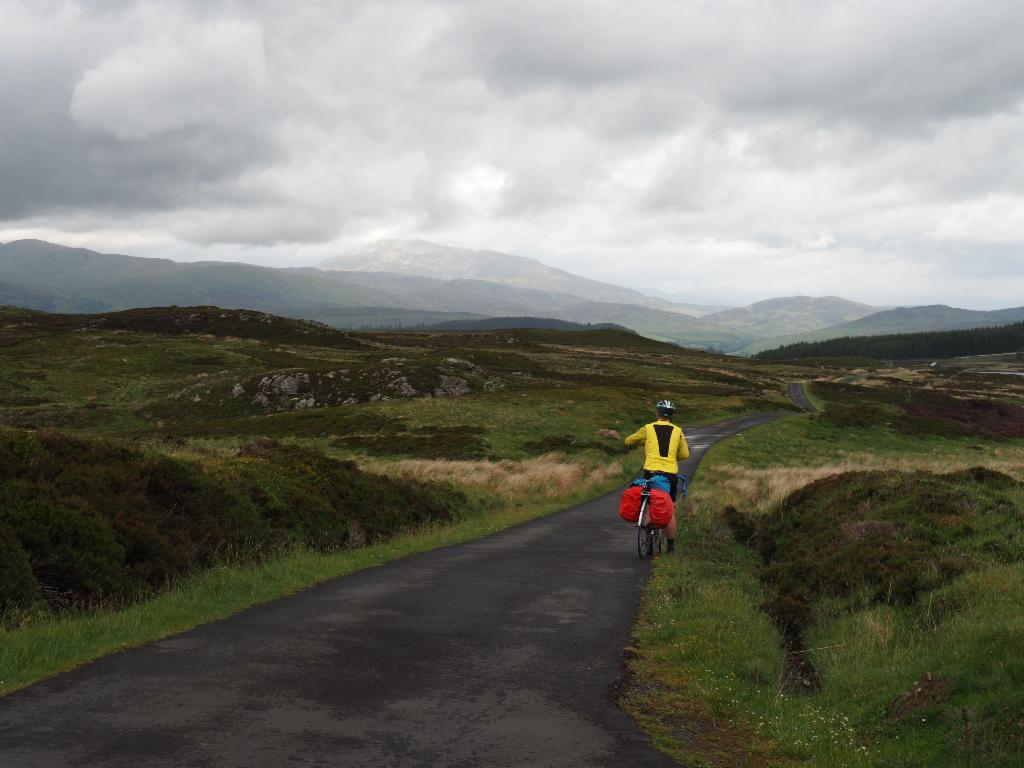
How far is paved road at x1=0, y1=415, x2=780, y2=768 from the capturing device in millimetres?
5891

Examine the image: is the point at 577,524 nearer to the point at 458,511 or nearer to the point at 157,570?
the point at 458,511

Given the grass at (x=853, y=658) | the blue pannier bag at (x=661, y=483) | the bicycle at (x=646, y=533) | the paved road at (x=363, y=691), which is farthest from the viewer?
the bicycle at (x=646, y=533)

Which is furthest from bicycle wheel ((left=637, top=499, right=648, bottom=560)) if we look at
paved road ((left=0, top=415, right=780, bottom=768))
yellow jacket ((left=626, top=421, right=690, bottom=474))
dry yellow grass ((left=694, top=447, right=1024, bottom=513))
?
dry yellow grass ((left=694, top=447, right=1024, bottom=513))

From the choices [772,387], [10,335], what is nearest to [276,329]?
[10,335]

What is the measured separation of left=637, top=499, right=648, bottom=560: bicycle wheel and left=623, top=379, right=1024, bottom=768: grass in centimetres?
95

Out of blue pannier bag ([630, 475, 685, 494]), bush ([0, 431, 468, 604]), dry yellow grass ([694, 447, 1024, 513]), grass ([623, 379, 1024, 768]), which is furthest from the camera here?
dry yellow grass ([694, 447, 1024, 513])

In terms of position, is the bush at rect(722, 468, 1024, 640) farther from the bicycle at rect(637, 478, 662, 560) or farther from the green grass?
the green grass

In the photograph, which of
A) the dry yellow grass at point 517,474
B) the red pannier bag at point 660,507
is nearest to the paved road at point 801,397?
the dry yellow grass at point 517,474

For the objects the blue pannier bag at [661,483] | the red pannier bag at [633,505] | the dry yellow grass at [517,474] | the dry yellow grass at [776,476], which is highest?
the blue pannier bag at [661,483]

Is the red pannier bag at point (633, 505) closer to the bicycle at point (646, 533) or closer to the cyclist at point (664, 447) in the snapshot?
the bicycle at point (646, 533)

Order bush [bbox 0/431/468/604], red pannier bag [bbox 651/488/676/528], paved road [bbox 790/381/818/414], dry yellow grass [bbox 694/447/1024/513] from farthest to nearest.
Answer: paved road [bbox 790/381/818/414]
dry yellow grass [bbox 694/447/1024/513]
red pannier bag [bbox 651/488/676/528]
bush [bbox 0/431/468/604]

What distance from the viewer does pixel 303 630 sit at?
380 inches

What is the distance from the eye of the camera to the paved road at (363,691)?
5.89 m

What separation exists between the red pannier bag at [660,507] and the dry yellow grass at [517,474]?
12.1m
